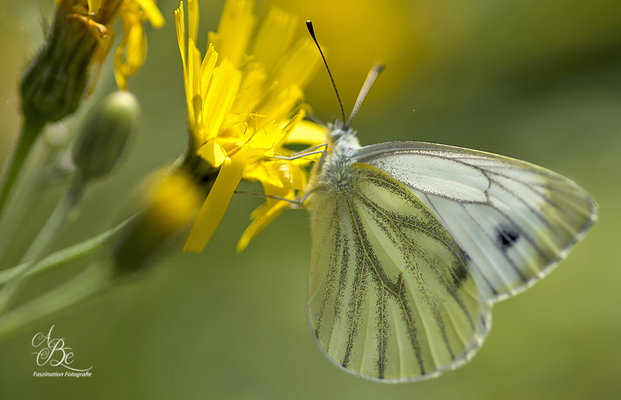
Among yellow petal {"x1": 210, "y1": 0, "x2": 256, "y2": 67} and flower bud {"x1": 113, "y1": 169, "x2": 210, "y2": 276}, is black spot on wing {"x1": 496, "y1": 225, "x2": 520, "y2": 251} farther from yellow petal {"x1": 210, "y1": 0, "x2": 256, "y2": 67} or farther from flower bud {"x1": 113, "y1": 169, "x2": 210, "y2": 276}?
yellow petal {"x1": 210, "y1": 0, "x2": 256, "y2": 67}

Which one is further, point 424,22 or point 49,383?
point 424,22

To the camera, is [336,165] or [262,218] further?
[336,165]

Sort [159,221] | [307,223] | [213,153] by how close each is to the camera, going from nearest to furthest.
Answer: [213,153]
[159,221]
[307,223]

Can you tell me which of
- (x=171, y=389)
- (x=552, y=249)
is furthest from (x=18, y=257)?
(x=552, y=249)

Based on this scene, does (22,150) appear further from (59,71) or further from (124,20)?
(124,20)

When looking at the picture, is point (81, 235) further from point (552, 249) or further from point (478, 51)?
point (478, 51)
